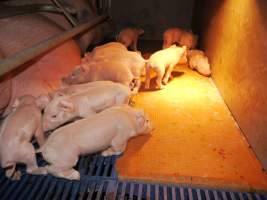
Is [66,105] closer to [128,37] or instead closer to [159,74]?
[159,74]

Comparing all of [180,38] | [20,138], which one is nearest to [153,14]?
[180,38]

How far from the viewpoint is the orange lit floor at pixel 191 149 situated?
156 centimetres

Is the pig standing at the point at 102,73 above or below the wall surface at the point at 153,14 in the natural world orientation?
below

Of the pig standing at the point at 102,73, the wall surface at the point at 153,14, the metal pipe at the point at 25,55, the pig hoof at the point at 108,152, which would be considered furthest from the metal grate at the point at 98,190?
the wall surface at the point at 153,14

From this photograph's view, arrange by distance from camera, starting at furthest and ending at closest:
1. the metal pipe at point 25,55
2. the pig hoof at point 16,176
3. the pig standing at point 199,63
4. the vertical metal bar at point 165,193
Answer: the pig standing at point 199,63
the pig hoof at point 16,176
the vertical metal bar at point 165,193
the metal pipe at point 25,55

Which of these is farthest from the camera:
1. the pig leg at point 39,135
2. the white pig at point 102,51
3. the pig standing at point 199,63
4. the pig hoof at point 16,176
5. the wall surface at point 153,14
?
the wall surface at point 153,14

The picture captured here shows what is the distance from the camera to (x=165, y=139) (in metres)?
1.92

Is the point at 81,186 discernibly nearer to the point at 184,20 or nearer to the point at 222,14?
the point at 222,14

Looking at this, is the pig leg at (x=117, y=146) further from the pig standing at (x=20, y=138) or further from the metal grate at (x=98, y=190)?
the pig standing at (x=20, y=138)

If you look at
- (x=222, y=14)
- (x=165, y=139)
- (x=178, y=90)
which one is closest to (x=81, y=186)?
(x=165, y=139)

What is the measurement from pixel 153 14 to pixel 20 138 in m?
4.02

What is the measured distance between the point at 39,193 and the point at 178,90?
169cm

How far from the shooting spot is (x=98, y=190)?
1.47 metres

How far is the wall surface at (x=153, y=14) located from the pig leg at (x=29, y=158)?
3914 millimetres
